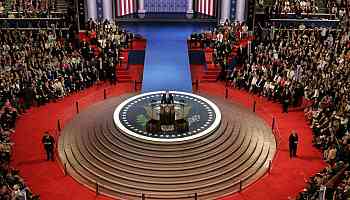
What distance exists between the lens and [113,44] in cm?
2936

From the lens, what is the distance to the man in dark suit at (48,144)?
19.7m

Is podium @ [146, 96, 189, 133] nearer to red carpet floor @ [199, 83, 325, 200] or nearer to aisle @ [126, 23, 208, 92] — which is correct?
red carpet floor @ [199, 83, 325, 200]

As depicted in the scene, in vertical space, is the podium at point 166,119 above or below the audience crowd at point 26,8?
below

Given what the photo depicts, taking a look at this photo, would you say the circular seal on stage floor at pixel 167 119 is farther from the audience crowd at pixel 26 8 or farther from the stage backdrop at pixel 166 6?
the stage backdrop at pixel 166 6

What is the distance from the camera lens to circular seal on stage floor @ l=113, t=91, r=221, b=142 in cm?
2033

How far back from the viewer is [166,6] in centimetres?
3775

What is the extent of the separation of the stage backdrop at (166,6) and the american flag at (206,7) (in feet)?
3.61

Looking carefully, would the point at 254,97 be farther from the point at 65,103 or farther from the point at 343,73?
the point at 65,103

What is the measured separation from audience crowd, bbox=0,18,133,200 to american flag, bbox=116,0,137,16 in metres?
4.15

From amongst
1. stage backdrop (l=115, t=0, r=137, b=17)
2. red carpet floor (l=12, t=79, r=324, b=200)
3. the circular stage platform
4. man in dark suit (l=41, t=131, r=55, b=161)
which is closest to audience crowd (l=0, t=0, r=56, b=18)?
stage backdrop (l=115, t=0, r=137, b=17)

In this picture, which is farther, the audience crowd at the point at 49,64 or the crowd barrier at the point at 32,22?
the crowd barrier at the point at 32,22

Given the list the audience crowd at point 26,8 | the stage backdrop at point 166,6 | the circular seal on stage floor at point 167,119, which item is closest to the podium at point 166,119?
the circular seal on stage floor at point 167,119

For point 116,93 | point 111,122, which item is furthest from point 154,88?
point 111,122

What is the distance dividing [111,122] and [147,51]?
885 cm
